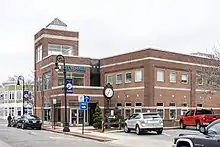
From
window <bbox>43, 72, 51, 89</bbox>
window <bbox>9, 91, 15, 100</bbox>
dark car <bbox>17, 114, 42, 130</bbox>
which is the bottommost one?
dark car <bbox>17, 114, 42, 130</bbox>

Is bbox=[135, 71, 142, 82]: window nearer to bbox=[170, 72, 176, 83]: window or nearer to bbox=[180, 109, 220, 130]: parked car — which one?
bbox=[170, 72, 176, 83]: window

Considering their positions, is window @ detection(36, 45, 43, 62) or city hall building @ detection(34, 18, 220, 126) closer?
city hall building @ detection(34, 18, 220, 126)

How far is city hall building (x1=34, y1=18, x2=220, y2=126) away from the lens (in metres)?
42.5

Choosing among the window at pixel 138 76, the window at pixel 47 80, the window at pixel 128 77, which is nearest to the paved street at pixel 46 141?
the window at pixel 138 76

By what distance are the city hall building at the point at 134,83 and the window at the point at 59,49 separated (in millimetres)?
832

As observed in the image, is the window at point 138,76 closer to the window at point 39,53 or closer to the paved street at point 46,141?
the paved street at point 46,141

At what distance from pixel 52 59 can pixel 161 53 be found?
13964mm

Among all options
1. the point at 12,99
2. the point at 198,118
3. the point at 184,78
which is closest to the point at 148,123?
the point at 198,118

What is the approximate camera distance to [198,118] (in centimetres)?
3562

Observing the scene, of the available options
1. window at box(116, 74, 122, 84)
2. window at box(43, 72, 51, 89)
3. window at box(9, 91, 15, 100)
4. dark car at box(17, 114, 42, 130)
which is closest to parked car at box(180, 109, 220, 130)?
window at box(116, 74, 122, 84)

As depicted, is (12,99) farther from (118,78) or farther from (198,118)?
(198,118)

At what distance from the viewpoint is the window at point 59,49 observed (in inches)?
2200

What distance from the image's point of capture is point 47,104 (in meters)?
51.4

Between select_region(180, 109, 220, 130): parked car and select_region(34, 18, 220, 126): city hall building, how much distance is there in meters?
2.72
